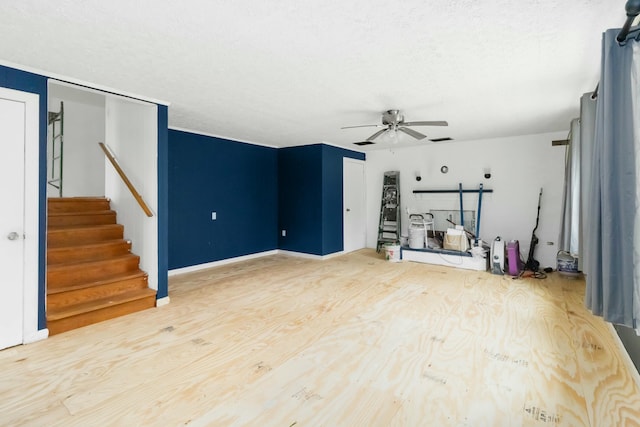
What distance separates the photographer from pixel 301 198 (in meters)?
6.64

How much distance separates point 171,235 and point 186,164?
1188 millimetres

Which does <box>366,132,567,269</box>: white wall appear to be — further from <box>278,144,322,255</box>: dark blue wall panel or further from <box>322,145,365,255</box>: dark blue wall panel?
<box>278,144,322,255</box>: dark blue wall panel

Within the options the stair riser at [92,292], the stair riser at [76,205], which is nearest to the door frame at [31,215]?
the stair riser at [92,292]

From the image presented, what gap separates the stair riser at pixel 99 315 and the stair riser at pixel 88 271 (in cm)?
49

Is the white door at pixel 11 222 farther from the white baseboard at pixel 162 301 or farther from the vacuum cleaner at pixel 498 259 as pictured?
the vacuum cleaner at pixel 498 259

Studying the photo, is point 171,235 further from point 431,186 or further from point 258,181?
point 431,186

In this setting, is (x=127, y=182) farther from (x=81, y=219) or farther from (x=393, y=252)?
(x=393, y=252)

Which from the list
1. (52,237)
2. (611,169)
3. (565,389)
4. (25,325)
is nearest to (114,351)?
(25,325)

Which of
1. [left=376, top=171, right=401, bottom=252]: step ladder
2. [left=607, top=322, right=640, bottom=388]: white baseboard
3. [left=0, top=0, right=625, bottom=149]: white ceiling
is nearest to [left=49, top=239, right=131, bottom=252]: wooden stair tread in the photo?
[left=0, top=0, right=625, bottom=149]: white ceiling

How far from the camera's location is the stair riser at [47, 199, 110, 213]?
Result: 4133 mm

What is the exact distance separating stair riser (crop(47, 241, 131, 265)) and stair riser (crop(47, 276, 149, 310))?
527 millimetres

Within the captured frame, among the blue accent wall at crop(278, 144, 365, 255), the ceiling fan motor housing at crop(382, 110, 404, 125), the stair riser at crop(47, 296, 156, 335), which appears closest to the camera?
the stair riser at crop(47, 296, 156, 335)

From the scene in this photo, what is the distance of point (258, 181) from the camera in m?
6.49

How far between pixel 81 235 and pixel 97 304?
45.2 inches
